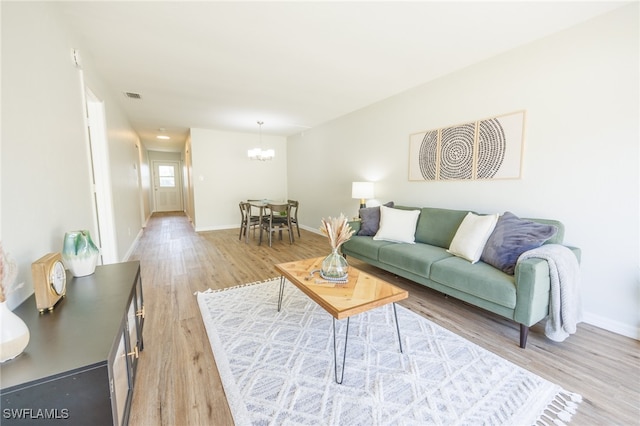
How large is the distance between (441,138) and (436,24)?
4.39 ft

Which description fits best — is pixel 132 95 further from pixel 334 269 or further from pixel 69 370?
pixel 69 370

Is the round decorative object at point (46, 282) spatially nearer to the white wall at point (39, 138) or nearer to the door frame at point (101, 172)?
the white wall at point (39, 138)

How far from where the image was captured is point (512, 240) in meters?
2.14

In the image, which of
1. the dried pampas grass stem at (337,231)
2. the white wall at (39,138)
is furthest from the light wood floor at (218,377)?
the dried pampas grass stem at (337,231)

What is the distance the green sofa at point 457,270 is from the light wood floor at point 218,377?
20 cm

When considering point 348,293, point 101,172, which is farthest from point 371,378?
point 101,172

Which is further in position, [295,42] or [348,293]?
[295,42]

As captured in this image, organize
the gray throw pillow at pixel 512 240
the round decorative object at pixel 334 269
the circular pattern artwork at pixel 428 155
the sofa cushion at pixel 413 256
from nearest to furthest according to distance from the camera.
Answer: the round decorative object at pixel 334 269, the gray throw pillow at pixel 512 240, the sofa cushion at pixel 413 256, the circular pattern artwork at pixel 428 155

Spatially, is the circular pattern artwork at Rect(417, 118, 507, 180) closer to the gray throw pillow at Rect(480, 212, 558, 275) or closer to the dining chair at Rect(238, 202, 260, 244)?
the gray throw pillow at Rect(480, 212, 558, 275)

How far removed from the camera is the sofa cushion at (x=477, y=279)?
1.91 meters

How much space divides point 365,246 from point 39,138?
9.33ft

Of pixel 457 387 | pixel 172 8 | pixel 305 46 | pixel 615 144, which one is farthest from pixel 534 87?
pixel 172 8

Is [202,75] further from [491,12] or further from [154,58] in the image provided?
[491,12]
